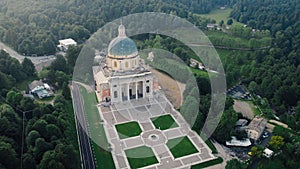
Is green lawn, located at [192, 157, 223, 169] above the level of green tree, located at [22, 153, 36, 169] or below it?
below

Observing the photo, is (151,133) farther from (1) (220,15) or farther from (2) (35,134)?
(1) (220,15)

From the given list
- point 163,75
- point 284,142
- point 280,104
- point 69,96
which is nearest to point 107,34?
point 163,75

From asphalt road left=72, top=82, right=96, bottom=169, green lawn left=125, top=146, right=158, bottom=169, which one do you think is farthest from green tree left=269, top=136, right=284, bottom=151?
asphalt road left=72, top=82, right=96, bottom=169

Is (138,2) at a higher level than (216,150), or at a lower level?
higher

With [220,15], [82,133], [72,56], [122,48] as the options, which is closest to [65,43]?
[72,56]

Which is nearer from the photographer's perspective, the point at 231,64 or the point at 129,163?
the point at 129,163

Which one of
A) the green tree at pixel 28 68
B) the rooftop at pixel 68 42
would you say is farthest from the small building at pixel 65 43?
the green tree at pixel 28 68

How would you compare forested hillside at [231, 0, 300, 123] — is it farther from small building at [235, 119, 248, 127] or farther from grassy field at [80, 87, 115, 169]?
grassy field at [80, 87, 115, 169]

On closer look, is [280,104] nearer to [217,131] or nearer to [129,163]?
[217,131]
